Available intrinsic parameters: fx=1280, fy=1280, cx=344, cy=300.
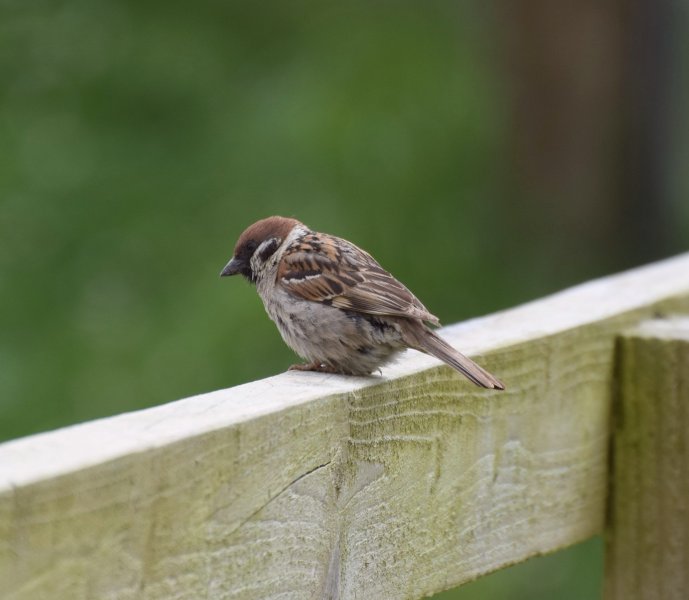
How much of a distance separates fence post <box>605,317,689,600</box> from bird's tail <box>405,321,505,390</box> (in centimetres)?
38

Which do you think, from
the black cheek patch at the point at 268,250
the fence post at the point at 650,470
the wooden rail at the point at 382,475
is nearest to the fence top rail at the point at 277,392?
the wooden rail at the point at 382,475

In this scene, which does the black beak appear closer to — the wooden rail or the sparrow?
the sparrow

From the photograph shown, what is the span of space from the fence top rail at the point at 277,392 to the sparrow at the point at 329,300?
0.29 feet

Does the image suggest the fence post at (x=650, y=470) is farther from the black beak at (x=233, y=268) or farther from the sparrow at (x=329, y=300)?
the black beak at (x=233, y=268)

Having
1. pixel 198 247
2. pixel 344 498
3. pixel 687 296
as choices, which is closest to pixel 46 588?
pixel 344 498

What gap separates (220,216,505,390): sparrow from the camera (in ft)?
8.29

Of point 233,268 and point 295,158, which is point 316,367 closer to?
point 233,268

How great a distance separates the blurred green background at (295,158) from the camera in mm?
5312

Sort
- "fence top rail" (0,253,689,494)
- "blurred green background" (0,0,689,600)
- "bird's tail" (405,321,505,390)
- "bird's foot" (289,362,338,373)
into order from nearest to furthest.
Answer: "fence top rail" (0,253,689,494)
"bird's tail" (405,321,505,390)
"bird's foot" (289,362,338,373)
"blurred green background" (0,0,689,600)

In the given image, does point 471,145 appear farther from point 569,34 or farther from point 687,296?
point 687,296

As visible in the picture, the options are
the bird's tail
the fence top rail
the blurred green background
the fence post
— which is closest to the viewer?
the fence top rail

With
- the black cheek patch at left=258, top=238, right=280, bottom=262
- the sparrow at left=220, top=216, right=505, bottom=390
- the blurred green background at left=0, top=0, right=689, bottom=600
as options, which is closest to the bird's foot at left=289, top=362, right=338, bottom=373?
the sparrow at left=220, top=216, right=505, bottom=390

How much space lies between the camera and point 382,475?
6.17 feet

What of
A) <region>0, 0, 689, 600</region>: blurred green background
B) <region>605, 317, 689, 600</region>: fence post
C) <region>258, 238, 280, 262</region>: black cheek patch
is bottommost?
<region>0, 0, 689, 600</region>: blurred green background
